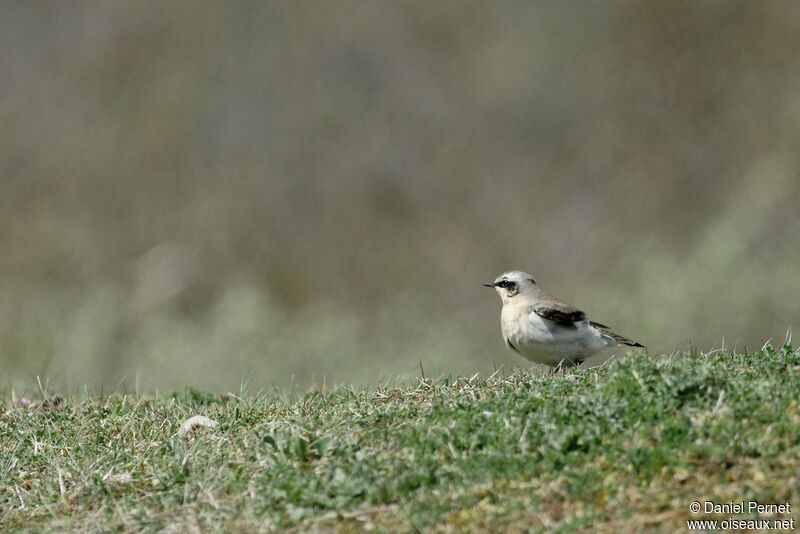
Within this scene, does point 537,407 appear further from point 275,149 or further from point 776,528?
point 275,149

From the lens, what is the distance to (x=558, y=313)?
8734mm

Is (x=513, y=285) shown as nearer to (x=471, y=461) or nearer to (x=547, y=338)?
(x=547, y=338)

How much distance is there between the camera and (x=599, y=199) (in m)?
20.2

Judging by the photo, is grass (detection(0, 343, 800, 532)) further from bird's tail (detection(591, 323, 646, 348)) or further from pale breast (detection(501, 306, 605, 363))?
bird's tail (detection(591, 323, 646, 348))

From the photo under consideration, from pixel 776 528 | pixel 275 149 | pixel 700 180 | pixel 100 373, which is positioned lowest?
pixel 776 528

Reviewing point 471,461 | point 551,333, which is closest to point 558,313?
Answer: point 551,333

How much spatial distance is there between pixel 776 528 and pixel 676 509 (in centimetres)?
45

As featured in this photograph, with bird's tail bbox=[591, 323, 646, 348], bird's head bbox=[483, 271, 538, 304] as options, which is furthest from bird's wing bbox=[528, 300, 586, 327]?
bird's head bbox=[483, 271, 538, 304]

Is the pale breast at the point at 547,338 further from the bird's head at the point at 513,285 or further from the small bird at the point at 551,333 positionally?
the bird's head at the point at 513,285

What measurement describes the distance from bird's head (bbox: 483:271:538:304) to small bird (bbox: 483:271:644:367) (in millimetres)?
263

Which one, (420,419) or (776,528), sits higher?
(420,419)

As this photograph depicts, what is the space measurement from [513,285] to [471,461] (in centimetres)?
383

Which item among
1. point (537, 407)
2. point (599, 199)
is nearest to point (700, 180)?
point (599, 199)

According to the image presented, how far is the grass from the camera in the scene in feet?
17.8
